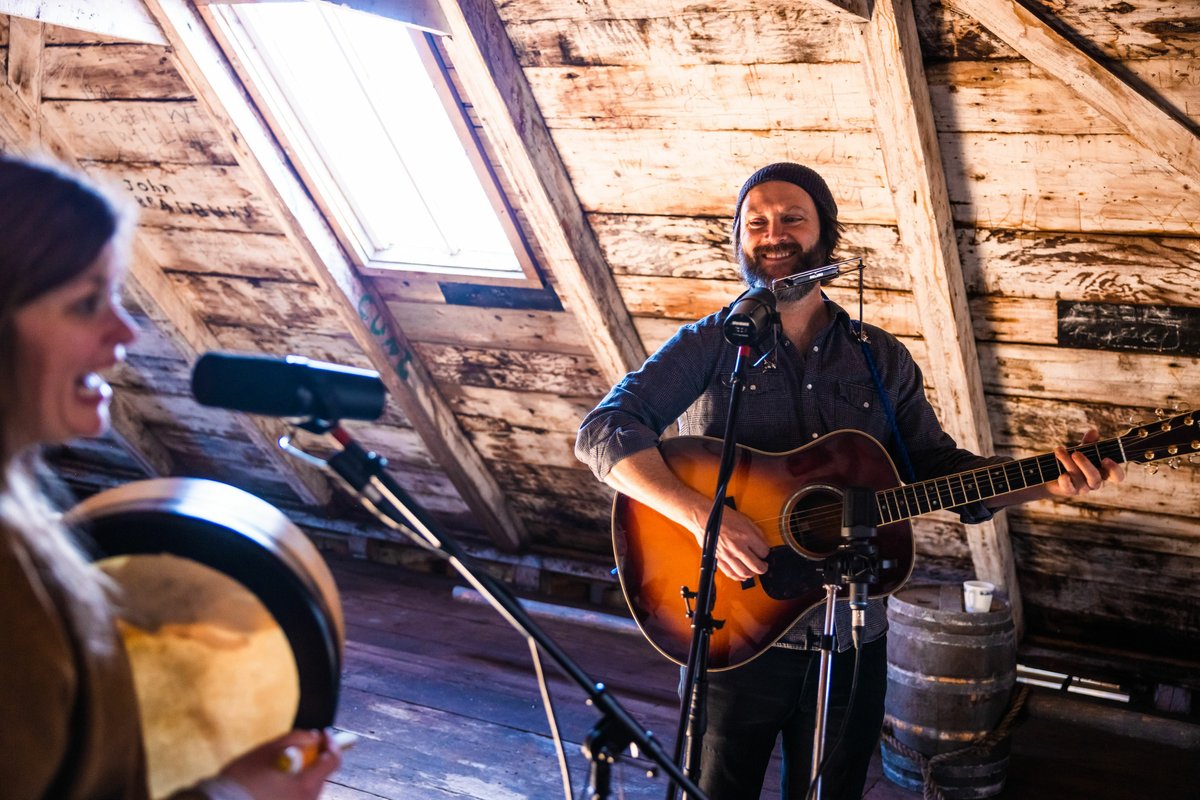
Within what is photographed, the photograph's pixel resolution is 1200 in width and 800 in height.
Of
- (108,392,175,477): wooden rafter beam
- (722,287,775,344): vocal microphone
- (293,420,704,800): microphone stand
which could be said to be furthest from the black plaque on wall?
(108,392,175,477): wooden rafter beam

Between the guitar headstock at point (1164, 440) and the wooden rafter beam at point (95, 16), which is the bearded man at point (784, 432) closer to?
the guitar headstock at point (1164, 440)

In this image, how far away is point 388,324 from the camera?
4035mm

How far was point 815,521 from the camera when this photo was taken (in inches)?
81.5

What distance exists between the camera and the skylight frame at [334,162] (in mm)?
3162

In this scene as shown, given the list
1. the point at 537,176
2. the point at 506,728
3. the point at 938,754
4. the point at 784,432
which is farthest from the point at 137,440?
the point at 784,432

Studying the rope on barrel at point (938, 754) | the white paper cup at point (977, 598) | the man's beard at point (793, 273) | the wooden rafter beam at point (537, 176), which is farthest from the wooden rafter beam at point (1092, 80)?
the rope on barrel at point (938, 754)

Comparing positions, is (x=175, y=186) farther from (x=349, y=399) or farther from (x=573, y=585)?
(x=349, y=399)

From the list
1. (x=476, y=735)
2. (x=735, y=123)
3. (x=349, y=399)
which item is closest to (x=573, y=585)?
(x=476, y=735)

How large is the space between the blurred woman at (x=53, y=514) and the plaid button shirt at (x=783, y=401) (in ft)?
4.00

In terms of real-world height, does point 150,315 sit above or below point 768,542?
below

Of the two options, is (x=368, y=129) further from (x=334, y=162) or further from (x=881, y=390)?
(x=881, y=390)

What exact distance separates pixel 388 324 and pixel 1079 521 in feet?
8.24

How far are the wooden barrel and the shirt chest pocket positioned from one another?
3.76ft

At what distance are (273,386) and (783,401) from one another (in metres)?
1.22
